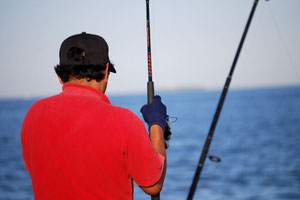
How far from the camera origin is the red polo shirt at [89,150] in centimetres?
165

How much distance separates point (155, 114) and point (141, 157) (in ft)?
1.31

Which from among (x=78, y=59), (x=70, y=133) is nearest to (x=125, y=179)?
(x=70, y=133)

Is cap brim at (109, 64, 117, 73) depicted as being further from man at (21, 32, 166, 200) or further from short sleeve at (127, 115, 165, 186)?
short sleeve at (127, 115, 165, 186)

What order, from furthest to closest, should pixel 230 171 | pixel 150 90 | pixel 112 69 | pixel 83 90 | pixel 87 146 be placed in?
pixel 230 171, pixel 150 90, pixel 112 69, pixel 83 90, pixel 87 146

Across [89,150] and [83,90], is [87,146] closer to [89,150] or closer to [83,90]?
[89,150]

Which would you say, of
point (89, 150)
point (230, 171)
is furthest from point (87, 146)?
point (230, 171)

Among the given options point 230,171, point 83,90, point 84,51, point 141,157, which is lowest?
point 230,171

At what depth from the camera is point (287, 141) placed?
2898 centimetres

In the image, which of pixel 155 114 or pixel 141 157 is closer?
pixel 141 157

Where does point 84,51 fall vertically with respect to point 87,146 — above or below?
above

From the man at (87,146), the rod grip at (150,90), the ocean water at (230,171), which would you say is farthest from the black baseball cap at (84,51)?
the ocean water at (230,171)

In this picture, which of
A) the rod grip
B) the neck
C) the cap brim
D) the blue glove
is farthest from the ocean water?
the neck

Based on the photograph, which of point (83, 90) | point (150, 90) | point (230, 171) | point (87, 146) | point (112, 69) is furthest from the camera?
point (230, 171)

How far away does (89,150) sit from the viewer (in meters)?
1.65
